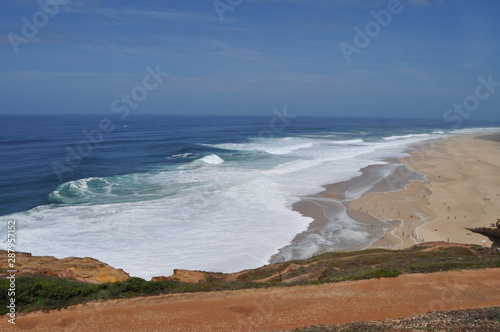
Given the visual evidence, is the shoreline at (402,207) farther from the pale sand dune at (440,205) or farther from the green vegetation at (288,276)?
the green vegetation at (288,276)

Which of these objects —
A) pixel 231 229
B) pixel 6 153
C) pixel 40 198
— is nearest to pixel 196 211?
pixel 231 229

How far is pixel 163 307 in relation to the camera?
37.4 feet

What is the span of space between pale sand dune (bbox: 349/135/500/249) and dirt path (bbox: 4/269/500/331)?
9232mm

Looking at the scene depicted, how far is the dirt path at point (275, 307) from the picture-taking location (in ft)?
34.6

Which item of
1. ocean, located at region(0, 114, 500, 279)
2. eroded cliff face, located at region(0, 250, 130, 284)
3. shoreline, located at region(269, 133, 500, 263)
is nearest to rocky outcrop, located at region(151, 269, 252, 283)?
eroded cliff face, located at region(0, 250, 130, 284)

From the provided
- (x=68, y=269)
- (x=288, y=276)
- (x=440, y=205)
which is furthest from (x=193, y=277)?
(x=440, y=205)

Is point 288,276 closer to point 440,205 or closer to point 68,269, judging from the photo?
point 68,269

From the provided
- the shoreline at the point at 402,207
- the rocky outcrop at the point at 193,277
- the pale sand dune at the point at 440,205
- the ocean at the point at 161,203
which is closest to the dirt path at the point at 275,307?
the rocky outcrop at the point at 193,277

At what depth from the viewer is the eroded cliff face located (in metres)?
13.8

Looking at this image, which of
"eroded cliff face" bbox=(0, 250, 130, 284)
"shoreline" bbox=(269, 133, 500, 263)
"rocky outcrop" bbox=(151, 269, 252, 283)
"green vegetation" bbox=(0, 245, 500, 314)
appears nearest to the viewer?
"green vegetation" bbox=(0, 245, 500, 314)

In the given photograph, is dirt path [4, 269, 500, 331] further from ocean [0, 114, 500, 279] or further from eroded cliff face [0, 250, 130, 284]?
ocean [0, 114, 500, 279]

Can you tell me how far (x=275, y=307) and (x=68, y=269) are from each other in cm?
874

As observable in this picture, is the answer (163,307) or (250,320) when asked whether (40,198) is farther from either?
(250,320)

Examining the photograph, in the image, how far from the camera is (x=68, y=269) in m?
14.5
